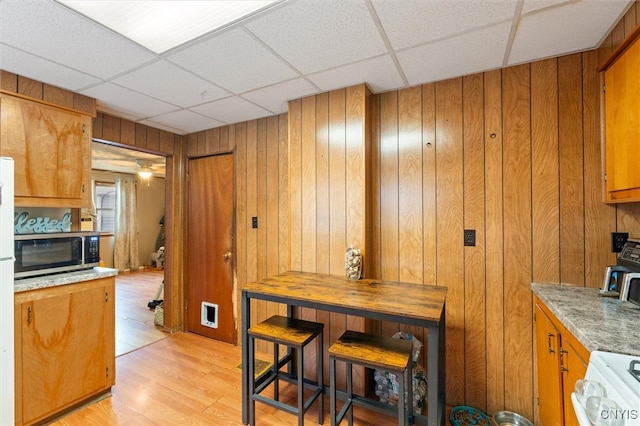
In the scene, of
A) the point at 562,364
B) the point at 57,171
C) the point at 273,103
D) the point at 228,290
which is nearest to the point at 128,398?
the point at 228,290

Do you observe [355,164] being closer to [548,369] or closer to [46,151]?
[548,369]

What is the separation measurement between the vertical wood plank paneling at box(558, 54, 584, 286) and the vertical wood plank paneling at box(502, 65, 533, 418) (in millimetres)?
181

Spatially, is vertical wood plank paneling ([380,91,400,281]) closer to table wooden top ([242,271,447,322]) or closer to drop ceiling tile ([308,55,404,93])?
drop ceiling tile ([308,55,404,93])

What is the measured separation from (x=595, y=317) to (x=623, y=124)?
1.01 m

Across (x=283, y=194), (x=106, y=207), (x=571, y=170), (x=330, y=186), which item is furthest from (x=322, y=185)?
(x=106, y=207)

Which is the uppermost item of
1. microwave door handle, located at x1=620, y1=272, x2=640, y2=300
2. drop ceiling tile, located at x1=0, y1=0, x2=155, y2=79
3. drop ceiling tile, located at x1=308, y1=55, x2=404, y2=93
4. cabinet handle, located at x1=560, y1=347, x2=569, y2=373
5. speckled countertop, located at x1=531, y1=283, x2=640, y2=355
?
drop ceiling tile, located at x1=308, y1=55, x2=404, y2=93

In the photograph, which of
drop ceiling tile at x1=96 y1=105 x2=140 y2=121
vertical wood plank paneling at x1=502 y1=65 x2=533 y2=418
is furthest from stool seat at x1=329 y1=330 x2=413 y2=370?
drop ceiling tile at x1=96 y1=105 x2=140 y2=121

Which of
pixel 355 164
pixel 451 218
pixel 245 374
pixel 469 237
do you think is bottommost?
pixel 245 374

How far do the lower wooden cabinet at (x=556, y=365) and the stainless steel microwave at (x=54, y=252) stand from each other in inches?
124

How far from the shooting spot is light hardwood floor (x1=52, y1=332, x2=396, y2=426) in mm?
2010

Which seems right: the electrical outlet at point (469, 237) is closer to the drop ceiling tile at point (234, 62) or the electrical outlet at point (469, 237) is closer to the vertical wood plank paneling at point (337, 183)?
the vertical wood plank paneling at point (337, 183)

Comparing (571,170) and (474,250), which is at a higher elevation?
(571,170)

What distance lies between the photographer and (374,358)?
1563 mm

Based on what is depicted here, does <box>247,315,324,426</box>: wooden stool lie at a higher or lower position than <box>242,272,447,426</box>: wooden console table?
lower
